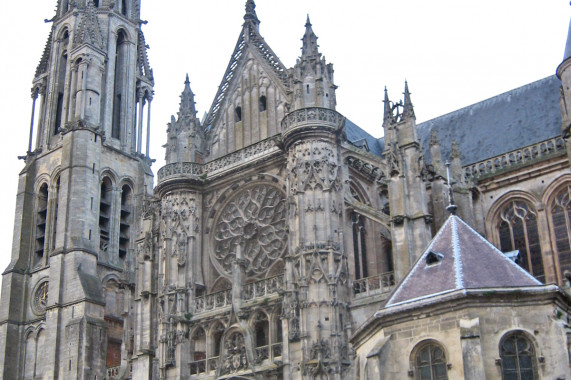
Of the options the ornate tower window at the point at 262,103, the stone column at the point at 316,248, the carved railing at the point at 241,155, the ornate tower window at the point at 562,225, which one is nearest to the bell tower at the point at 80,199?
the carved railing at the point at 241,155

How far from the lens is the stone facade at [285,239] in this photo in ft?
79.9

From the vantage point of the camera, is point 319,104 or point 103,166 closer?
point 319,104

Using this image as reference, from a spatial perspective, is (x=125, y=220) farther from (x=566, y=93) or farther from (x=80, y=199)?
(x=566, y=93)

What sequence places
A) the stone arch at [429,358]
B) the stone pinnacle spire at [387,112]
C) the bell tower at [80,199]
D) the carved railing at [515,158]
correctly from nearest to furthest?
the stone arch at [429,358] < the stone pinnacle spire at [387,112] < the carved railing at [515,158] < the bell tower at [80,199]

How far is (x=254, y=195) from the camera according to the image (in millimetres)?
29734

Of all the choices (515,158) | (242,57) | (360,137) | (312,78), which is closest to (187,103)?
(242,57)

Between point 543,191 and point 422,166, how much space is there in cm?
470

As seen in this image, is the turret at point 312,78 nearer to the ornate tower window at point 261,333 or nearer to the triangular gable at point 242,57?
the triangular gable at point 242,57

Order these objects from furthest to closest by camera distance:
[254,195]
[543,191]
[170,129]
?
[170,129]
[254,195]
[543,191]

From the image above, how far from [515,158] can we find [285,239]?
27.5ft

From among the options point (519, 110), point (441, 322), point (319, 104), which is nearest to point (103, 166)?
point (319, 104)

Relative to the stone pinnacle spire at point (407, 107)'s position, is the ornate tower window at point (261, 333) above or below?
below

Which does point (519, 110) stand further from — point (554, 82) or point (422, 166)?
point (422, 166)

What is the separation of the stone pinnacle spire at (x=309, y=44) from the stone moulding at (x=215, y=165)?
128 inches
